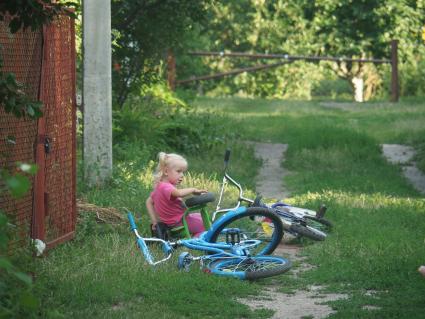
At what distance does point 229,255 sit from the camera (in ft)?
25.7

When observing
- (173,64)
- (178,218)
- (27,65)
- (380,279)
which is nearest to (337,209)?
(178,218)

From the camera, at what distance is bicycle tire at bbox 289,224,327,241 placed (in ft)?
29.6

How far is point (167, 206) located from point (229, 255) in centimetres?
122

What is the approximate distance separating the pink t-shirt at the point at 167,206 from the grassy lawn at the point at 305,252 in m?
0.36

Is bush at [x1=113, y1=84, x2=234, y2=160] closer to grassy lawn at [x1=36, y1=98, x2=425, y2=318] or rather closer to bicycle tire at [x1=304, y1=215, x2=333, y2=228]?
grassy lawn at [x1=36, y1=98, x2=425, y2=318]

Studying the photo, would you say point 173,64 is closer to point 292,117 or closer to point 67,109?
point 292,117

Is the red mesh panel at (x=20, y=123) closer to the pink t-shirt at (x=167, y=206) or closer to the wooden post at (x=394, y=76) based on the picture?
the pink t-shirt at (x=167, y=206)

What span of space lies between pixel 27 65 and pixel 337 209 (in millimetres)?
4063

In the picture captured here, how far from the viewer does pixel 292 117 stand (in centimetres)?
1997

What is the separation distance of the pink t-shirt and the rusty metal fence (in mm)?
716

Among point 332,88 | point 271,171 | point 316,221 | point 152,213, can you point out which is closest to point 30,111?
point 152,213

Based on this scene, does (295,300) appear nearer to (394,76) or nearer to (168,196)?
(168,196)

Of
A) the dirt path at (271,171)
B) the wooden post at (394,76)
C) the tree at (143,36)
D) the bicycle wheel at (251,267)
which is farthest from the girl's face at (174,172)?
the wooden post at (394,76)

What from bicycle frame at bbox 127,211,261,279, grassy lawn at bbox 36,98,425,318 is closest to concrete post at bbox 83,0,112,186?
grassy lawn at bbox 36,98,425,318
